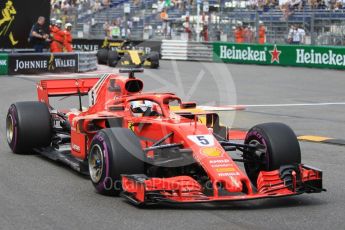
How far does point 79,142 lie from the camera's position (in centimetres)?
898

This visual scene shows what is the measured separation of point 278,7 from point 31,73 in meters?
12.4

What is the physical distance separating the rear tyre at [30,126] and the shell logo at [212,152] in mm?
3259

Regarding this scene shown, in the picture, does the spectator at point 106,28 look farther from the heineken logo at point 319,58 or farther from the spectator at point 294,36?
the heineken logo at point 319,58

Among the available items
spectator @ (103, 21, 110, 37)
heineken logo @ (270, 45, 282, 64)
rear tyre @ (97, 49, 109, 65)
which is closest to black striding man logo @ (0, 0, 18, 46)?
rear tyre @ (97, 49, 109, 65)

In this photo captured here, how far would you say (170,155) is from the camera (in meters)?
7.82

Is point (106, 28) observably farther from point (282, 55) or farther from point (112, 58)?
point (282, 55)

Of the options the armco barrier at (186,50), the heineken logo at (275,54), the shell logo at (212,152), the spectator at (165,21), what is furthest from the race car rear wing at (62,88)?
the spectator at (165,21)

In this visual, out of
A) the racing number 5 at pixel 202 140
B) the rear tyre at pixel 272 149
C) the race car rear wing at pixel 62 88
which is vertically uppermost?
the race car rear wing at pixel 62 88

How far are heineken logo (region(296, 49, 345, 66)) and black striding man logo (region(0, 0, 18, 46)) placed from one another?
11.3 m

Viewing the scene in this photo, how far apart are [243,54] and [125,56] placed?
19.9 feet

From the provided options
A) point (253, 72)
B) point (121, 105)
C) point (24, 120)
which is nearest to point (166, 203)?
point (121, 105)

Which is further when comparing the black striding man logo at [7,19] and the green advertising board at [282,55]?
the green advertising board at [282,55]

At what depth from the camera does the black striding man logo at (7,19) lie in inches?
1104

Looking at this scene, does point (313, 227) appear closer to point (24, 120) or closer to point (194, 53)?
point (24, 120)
